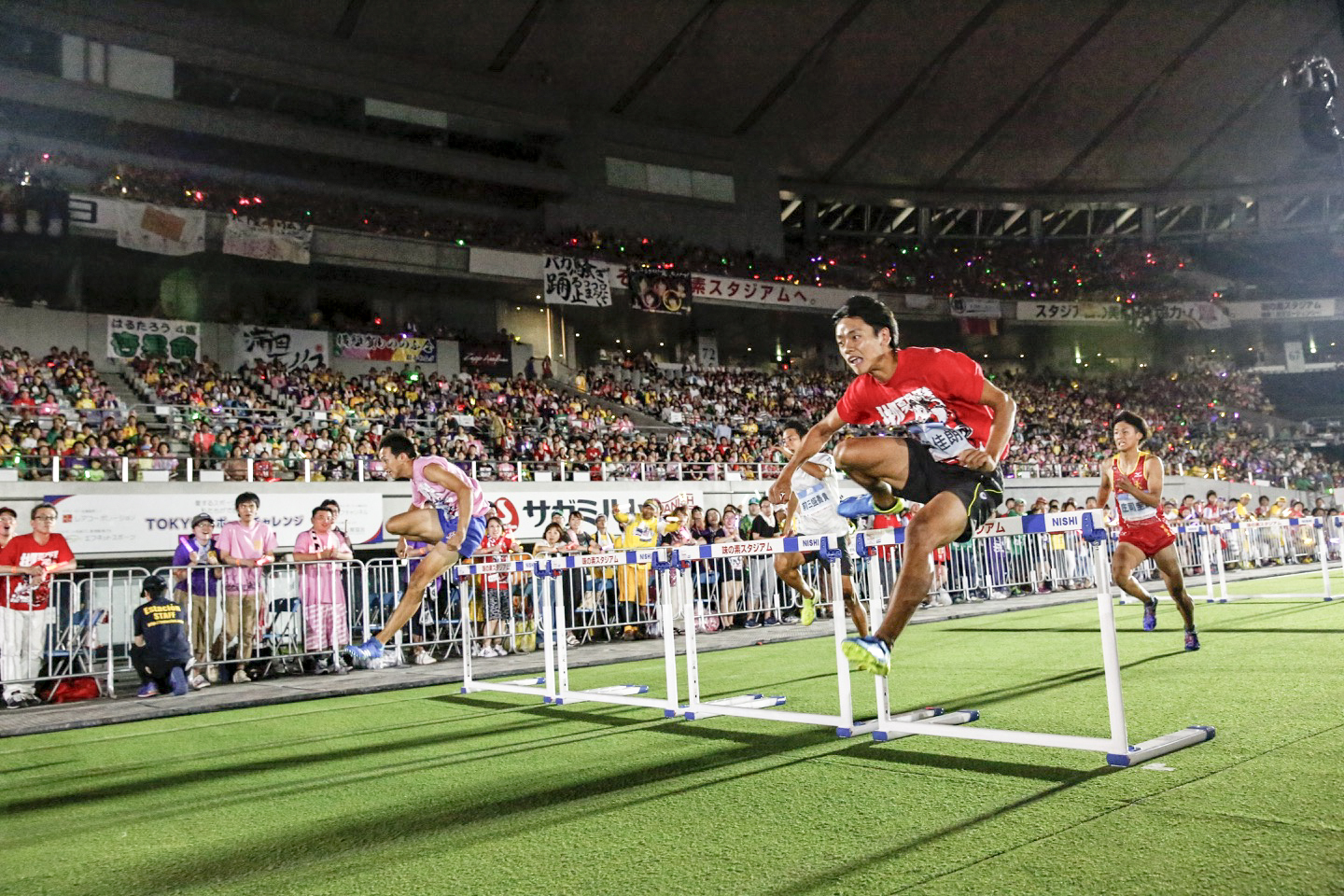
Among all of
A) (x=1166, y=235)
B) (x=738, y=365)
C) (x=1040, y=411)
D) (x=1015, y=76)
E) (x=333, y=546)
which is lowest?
(x=333, y=546)

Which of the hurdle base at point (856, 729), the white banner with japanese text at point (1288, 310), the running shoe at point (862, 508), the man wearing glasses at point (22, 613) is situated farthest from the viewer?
the white banner with japanese text at point (1288, 310)

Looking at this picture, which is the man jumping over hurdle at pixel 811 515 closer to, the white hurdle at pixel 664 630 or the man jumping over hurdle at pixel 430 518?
the white hurdle at pixel 664 630

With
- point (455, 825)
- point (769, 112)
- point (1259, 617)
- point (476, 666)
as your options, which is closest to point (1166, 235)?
point (769, 112)

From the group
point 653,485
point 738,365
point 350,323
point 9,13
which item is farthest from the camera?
point 738,365

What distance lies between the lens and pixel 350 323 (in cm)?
2800

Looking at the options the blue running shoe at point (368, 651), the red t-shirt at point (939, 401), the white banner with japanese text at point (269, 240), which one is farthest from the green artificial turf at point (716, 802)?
the white banner with japanese text at point (269, 240)

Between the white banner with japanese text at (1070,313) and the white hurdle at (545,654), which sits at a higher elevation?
the white banner with japanese text at (1070,313)

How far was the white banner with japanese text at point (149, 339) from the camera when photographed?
23984mm

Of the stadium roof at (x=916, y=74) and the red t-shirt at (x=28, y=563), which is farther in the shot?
the stadium roof at (x=916, y=74)

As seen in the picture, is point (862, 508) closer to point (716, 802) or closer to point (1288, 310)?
point (716, 802)

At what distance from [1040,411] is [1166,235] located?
57.8ft

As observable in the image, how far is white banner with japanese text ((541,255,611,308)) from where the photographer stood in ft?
89.7

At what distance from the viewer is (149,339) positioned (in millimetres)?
24250

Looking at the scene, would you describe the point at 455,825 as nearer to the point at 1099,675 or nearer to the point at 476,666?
the point at 1099,675
